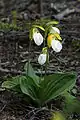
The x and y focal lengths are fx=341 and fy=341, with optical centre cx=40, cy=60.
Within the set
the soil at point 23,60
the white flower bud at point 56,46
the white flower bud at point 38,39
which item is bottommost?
the soil at point 23,60

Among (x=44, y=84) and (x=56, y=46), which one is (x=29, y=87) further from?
(x=56, y=46)

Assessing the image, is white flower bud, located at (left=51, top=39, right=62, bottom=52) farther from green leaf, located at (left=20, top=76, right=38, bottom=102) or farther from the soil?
the soil

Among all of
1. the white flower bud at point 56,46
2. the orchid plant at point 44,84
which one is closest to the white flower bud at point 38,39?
the orchid plant at point 44,84

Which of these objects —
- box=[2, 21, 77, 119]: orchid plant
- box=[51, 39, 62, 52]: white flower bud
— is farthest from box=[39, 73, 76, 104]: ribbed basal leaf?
box=[51, 39, 62, 52]: white flower bud

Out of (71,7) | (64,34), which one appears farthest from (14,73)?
(71,7)

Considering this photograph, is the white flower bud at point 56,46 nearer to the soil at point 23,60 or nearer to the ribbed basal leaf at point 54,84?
the ribbed basal leaf at point 54,84
